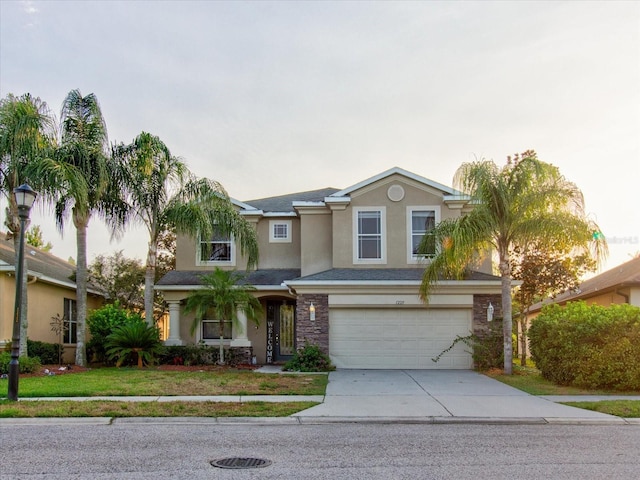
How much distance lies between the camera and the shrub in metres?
18.2

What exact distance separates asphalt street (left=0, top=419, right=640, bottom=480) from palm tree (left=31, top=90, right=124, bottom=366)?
8.68 metres

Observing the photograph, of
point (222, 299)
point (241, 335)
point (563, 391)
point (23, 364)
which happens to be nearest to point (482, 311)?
point (563, 391)

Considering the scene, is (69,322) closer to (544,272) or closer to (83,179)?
(83,179)

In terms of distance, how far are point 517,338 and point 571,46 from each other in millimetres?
11227

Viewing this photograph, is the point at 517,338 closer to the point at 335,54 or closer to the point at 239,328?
the point at 239,328

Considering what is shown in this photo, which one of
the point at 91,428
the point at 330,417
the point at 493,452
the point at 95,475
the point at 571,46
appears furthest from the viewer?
the point at 571,46

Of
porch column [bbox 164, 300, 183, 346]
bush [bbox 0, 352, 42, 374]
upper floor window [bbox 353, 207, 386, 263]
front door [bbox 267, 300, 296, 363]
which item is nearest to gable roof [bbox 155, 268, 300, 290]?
porch column [bbox 164, 300, 183, 346]

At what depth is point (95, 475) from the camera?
22.0ft

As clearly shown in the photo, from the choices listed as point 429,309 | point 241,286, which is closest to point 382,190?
point 429,309

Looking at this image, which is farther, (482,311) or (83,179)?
(482,311)

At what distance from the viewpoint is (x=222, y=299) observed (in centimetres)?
1788

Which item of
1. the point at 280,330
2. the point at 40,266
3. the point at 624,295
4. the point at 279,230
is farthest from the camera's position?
the point at 279,230

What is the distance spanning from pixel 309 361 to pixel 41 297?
9527 mm

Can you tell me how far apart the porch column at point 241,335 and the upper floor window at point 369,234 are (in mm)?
4125
